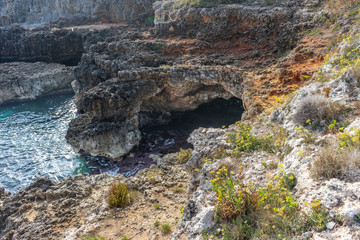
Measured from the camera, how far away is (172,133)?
70.1ft

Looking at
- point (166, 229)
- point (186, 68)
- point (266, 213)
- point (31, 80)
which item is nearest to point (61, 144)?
point (186, 68)

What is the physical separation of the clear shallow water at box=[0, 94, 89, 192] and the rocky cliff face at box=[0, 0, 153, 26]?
21.4 m

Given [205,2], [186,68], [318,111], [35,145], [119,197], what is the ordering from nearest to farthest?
[318,111], [119,197], [186,68], [35,145], [205,2]

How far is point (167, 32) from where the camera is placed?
23.9m

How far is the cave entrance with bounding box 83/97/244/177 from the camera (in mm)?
17750

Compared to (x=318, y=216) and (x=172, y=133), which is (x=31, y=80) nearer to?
(x=172, y=133)

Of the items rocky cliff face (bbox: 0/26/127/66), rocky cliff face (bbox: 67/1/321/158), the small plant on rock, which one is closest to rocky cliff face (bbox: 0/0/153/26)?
rocky cliff face (bbox: 0/26/127/66)

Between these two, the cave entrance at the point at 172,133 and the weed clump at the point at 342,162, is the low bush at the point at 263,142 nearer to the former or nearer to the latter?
the weed clump at the point at 342,162

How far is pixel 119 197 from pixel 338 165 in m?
7.18

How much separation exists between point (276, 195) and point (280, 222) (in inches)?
24.6

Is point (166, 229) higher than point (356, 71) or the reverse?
the reverse

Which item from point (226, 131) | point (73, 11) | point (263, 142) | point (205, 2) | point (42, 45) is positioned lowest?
point (226, 131)

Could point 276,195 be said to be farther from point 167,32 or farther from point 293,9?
point 167,32

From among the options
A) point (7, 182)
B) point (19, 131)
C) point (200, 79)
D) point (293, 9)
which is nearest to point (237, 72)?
point (200, 79)
